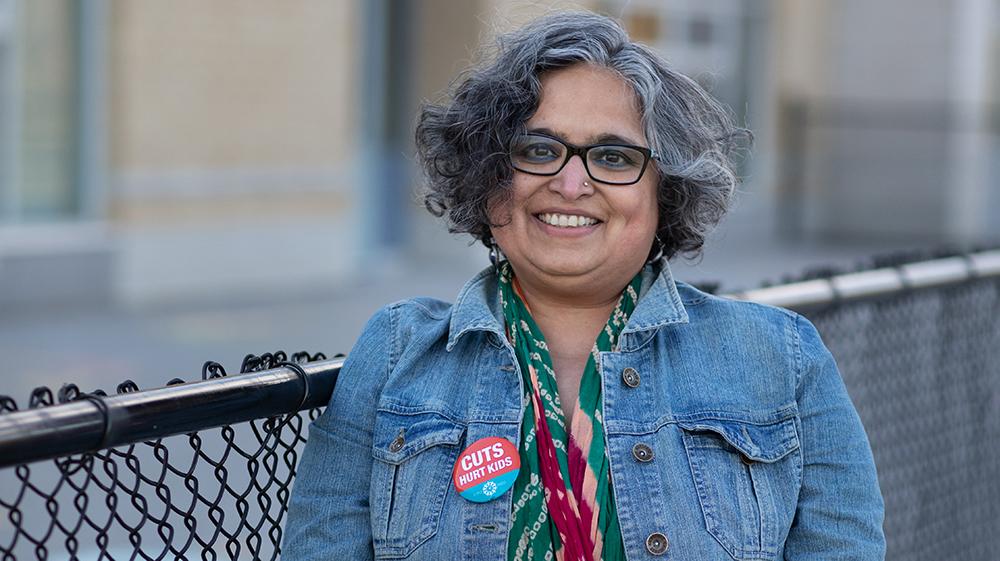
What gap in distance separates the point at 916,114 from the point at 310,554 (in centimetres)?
1741

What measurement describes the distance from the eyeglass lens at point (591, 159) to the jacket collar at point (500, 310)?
0.65 feet

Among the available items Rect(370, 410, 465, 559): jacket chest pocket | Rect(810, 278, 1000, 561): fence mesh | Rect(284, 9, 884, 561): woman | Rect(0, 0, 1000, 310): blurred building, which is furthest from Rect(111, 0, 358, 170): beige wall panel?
Rect(370, 410, 465, 559): jacket chest pocket

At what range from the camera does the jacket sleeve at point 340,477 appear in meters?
2.28

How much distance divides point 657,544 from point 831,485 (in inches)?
12.7

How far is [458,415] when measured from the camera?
2277 millimetres

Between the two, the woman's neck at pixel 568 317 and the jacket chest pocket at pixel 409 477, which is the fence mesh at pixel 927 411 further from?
the jacket chest pocket at pixel 409 477

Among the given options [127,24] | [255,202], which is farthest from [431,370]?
[255,202]

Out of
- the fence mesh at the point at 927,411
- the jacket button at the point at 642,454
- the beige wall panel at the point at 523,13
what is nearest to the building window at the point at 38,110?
the fence mesh at the point at 927,411

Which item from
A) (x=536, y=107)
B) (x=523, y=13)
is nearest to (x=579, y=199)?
(x=536, y=107)

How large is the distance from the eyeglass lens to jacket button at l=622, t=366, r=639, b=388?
31cm

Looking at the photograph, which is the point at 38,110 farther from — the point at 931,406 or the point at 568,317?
the point at 568,317

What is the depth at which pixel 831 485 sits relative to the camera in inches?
91.1

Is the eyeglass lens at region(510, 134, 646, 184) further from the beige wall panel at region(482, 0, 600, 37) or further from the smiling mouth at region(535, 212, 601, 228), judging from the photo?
the beige wall panel at region(482, 0, 600, 37)

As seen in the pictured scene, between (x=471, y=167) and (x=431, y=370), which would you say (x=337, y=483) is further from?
(x=471, y=167)
